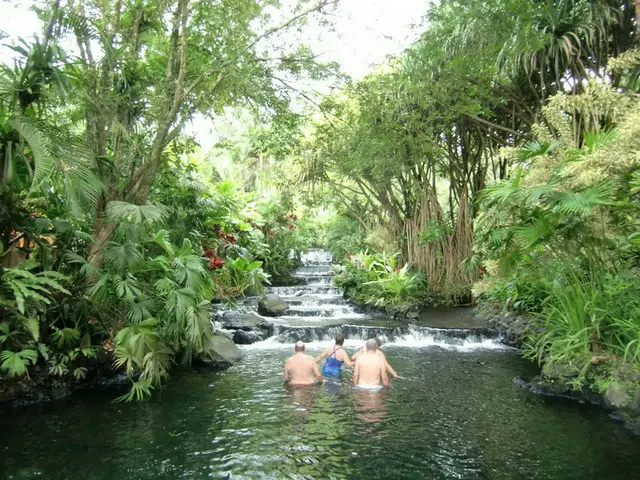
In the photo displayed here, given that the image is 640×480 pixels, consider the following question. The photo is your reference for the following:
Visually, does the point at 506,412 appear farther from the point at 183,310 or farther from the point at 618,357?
the point at 183,310

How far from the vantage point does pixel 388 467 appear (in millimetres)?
4676

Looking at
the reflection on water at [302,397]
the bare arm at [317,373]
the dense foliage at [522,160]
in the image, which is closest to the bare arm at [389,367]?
the bare arm at [317,373]

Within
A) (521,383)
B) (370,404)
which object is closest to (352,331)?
(521,383)

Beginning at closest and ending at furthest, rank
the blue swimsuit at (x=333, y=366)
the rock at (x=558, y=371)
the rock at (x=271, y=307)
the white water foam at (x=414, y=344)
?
the rock at (x=558, y=371), the blue swimsuit at (x=333, y=366), the white water foam at (x=414, y=344), the rock at (x=271, y=307)

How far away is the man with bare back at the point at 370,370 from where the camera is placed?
7203 millimetres

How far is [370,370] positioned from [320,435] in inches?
75.3

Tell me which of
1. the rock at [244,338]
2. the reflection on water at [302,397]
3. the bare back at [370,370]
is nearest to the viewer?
the reflection on water at [302,397]

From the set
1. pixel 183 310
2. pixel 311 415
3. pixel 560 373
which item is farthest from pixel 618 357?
pixel 183 310

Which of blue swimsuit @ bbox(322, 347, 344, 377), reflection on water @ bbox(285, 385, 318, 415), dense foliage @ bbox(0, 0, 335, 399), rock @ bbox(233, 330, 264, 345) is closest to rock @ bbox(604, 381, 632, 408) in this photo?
blue swimsuit @ bbox(322, 347, 344, 377)

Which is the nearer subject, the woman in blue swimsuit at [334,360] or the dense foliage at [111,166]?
the dense foliage at [111,166]

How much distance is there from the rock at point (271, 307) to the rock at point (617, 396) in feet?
29.4

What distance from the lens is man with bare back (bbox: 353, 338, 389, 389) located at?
7203mm

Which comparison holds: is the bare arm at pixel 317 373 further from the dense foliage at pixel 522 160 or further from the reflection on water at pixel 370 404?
the dense foliage at pixel 522 160

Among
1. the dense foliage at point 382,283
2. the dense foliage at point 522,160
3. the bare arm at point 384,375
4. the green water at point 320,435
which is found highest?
the dense foliage at point 522,160
